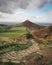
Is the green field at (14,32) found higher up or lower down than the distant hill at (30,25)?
lower down

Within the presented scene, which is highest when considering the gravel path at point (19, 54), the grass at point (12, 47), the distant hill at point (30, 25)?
the distant hill at point (30, 25)

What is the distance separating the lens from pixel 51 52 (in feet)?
10.3

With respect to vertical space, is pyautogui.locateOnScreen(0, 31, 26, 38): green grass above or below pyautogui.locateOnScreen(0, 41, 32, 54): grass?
above

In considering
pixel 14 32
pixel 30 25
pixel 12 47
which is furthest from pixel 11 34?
pixel 30 25

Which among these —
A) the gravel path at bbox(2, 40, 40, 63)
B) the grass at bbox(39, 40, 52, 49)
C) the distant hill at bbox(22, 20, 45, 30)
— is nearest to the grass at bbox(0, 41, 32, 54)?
the gravel path at bbox(2, 40, 40, 63)

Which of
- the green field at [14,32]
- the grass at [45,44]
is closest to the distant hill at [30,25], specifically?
the green field at [14,32]

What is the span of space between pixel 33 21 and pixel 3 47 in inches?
→ 33.1

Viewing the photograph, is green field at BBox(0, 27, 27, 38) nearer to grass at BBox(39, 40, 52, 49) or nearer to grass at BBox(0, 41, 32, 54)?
grass at BBox(0, 41, 32, 54)

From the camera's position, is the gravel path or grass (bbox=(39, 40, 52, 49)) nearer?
the gravel path

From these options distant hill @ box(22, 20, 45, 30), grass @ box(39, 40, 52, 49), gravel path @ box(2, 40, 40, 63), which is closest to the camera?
gravel path @ box(2, 40, 40, 63)

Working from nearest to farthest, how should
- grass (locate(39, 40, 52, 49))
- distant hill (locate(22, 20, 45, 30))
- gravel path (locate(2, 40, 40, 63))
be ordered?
gravel path (locate(2, 40, 40, 63)) → grass (locate(39, 40, 52, 49)) → distant hill (locate(22, 20, 45, 30))

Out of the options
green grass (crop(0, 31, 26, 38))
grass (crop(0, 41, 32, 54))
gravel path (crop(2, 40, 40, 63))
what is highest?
green grass (crop(0, 31, 26, 38))

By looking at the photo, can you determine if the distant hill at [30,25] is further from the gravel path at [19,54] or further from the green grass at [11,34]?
the gravel path at [19,54]

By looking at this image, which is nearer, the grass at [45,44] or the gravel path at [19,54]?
the gravel path at [19,54]
